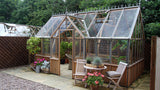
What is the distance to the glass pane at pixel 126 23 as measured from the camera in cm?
543

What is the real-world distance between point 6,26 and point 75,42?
23.3ft

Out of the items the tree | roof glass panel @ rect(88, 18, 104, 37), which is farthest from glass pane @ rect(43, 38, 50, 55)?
the tree

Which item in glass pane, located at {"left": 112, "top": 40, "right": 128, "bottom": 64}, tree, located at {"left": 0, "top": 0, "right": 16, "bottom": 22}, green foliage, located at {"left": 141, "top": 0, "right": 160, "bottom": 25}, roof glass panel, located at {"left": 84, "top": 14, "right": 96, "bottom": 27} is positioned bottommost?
glass pane, located at {"left": 112, "top": 40, "right": 128, "bottom": 64}

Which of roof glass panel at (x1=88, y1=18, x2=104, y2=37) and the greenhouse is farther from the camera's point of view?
roof glass panel at (x1=88, y1=18, x2=104, y2=37)

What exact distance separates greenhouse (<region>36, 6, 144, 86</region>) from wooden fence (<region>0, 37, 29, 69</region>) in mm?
2173

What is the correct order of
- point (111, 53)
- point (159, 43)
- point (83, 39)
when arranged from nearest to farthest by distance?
point (159, 43) → point (111, 53) → point (83, 39)

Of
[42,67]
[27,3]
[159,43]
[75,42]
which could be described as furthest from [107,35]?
[27,3]

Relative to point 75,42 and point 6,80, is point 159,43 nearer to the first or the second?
point 75,42

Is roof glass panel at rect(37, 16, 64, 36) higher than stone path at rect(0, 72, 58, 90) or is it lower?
higher

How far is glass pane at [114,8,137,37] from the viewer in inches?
214

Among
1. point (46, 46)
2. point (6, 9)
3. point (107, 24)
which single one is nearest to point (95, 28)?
point (107, 24)

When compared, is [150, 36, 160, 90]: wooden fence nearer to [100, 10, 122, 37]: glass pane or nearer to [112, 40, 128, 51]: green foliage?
[112, 40, 128, 51]: green foliage

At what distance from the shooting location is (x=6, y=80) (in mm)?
5840

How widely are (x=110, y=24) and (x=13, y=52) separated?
253 inches
